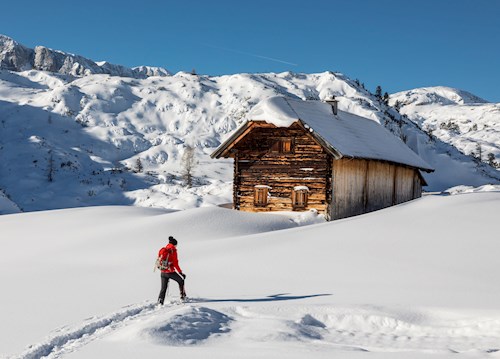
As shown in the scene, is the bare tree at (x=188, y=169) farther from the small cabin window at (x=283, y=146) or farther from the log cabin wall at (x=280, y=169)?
the small cabin window at (x=283, y=146)

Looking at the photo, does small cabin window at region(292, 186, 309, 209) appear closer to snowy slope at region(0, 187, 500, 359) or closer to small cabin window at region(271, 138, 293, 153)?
small cabin window at region(271, 138, 293, 153)

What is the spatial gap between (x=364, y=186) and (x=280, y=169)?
5020mm

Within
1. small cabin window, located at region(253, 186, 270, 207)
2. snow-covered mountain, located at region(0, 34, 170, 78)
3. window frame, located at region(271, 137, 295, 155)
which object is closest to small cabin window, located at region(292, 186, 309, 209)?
small cabin window, located at region(253, 186, 270, 207)

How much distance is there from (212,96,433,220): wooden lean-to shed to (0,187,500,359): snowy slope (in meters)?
5.07

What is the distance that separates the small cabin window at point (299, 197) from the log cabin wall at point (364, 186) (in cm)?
134

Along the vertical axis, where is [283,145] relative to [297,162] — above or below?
above

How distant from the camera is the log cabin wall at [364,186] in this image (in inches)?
1037

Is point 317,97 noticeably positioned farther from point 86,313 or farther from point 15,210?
point 86,313

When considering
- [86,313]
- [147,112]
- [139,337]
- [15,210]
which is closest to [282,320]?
[139,337]

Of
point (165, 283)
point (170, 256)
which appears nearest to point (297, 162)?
point (170, 256)

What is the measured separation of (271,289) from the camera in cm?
1177

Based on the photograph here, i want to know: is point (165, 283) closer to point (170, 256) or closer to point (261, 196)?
point (170, 256)

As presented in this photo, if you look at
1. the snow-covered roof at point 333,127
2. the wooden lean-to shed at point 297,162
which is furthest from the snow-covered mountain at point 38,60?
the wooden lean-to shed at point 297,162

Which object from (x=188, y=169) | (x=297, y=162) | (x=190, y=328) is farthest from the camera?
(x=188, y=169)
